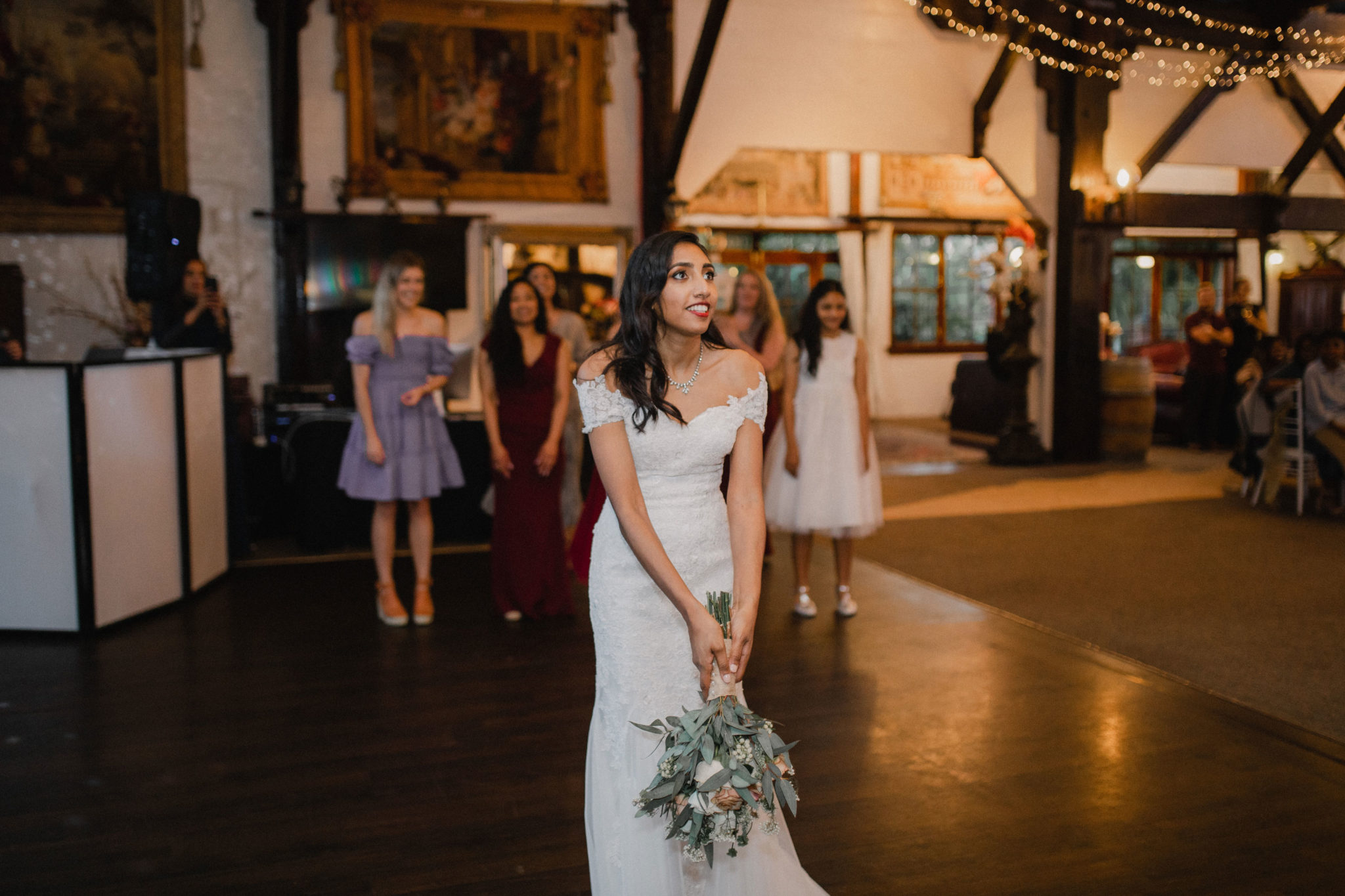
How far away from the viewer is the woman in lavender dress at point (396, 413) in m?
4.85

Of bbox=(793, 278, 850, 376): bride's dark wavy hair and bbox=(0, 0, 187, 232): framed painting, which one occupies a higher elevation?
bbox=(0, 0, 187, 232): framed painting

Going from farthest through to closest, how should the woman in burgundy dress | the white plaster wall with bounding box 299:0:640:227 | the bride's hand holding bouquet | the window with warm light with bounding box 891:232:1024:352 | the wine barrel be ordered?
the window with warm light with bounding box 891:232:1024:352 → the wine barrel → the white plaster wall with bounding box 299:0:640:227 → the woman in burgundy dress → the bride's hand holding bouquet

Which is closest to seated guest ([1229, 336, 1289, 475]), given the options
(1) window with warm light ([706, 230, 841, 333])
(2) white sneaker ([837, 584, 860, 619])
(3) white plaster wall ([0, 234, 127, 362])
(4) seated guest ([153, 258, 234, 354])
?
(2) white sneaker ([837, 584, 860, 619])

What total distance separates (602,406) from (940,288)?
1357 centimetres

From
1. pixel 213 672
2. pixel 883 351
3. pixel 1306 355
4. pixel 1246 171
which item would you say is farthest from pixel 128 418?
pixel 1246 171

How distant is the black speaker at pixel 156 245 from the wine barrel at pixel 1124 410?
26.6ft

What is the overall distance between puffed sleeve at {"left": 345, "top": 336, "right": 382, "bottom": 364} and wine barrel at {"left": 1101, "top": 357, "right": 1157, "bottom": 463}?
25.8 ft

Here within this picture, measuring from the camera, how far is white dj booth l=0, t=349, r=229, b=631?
15.7ft

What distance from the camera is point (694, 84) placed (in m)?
8.64

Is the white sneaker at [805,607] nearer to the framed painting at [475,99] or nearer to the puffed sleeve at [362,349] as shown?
the puffed sleeve at [362,349]

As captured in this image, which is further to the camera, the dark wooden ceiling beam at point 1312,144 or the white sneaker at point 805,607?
the dark wooden ceiling beam at point 1312,144

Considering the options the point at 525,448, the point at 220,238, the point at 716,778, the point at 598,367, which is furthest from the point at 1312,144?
the point at 716,778

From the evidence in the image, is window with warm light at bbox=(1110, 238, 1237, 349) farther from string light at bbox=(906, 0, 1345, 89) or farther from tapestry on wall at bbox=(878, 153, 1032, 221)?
string light at bbox=(906, 0, 1345, 89)

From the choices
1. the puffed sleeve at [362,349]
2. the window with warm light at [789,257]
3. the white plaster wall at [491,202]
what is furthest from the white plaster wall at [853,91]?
the puffed sleeve at [362,349]
